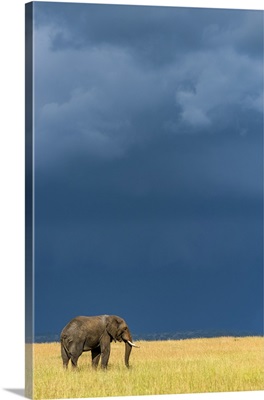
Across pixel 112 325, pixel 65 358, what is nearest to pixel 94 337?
pixel 112 325

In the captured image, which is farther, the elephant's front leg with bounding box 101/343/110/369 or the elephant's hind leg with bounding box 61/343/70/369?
the elephant's front leg with bounding box 101/343/110/369

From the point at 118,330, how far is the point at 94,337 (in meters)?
0.43

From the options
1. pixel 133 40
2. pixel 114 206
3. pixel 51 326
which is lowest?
pixel 51 326

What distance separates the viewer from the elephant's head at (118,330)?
2252 cm

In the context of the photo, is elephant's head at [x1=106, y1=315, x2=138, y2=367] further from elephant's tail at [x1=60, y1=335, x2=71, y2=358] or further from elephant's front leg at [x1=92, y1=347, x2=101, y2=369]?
elephant's tail at [x1=60, y1=335, x2=71, y2=358]

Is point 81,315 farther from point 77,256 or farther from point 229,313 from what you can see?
point 229,313

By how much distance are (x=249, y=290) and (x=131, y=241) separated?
2.17 m

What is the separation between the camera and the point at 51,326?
22016mm

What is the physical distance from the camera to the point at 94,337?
22.7 metres

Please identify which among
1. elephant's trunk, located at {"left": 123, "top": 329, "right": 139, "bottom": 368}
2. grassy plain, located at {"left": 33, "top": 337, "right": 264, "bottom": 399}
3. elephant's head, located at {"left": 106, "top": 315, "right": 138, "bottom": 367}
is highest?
elephant's head, located at {"left": 106, "top": 315, "right": 138, "bottom": 367}

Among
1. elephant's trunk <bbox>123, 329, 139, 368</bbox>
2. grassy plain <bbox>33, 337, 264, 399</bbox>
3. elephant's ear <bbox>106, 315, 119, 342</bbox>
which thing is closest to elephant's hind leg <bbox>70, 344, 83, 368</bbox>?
grassy plain <bbox>33, 337, 264, 399</bbox>

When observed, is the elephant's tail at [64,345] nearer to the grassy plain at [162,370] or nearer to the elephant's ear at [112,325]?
the grassy plain at [162,370]

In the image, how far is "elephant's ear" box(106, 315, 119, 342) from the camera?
22.5 m

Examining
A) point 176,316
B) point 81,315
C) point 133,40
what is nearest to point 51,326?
point 81,315
